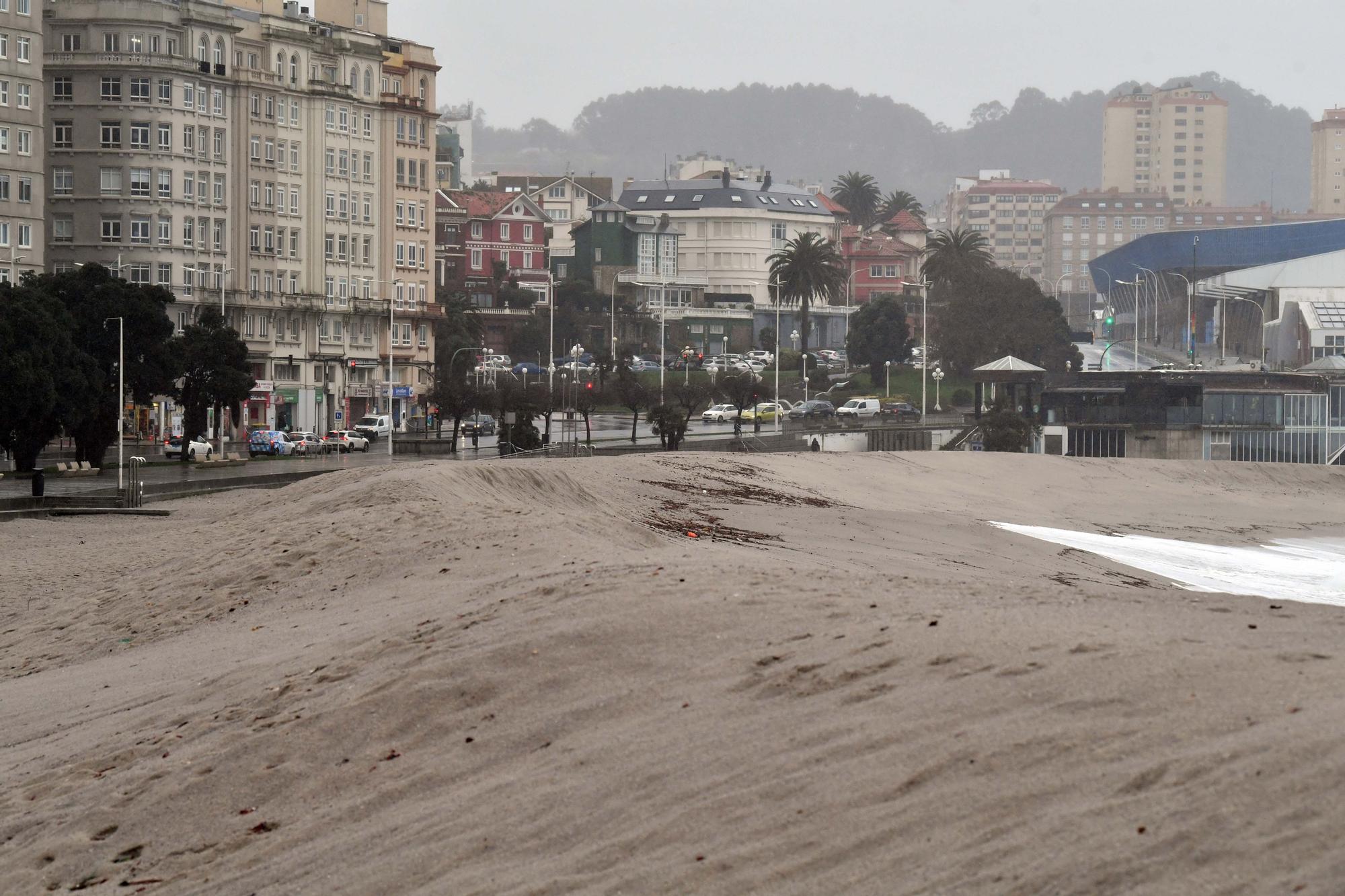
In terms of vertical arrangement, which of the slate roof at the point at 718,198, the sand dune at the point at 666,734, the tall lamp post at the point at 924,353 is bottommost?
the sand dune at the point at 666,734

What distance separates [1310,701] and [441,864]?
19.1ft

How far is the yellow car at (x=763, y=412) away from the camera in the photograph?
10015 cm

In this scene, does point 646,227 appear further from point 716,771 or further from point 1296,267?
point 716,771

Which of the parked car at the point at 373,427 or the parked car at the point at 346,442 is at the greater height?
the parked car at the point at 373,427

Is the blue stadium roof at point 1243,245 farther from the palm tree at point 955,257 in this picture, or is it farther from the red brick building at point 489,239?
the red brick building at point 489,239

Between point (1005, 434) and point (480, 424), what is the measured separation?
1227 inches

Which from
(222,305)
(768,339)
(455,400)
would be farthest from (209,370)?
(768,339)

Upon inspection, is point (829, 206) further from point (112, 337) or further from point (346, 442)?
point (112, 337)

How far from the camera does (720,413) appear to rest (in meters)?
106

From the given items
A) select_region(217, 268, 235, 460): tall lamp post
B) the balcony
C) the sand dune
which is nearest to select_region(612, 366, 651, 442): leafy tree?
select_region(217, 268, 235, 460): tall lamp post

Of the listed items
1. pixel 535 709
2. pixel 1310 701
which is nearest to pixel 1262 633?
pixel 1310 701

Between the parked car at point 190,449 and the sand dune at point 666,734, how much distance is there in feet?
146

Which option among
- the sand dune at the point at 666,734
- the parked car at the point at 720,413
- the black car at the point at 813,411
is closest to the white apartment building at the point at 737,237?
the black car at the point at 813,411

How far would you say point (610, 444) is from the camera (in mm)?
78812
